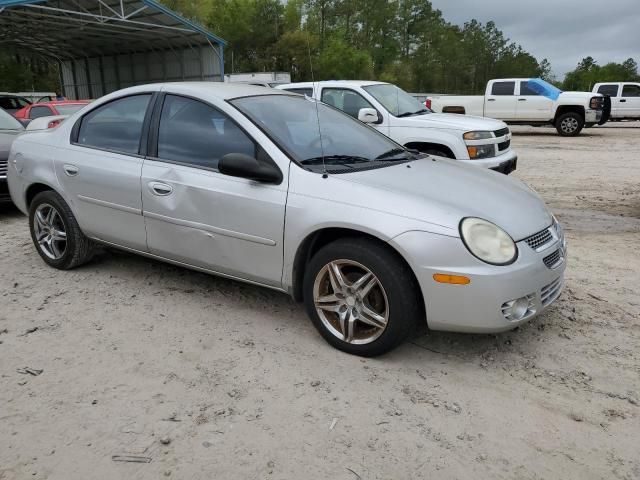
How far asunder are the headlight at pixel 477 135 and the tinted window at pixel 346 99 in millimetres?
1550

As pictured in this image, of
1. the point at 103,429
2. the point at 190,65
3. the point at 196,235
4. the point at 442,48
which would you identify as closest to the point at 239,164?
the point at 196,235

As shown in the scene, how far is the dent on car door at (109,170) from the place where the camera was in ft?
13.1

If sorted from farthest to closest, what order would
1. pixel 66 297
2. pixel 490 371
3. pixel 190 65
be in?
1. pixel 190 65
2. pixel 66 297
3. pixel 490 371

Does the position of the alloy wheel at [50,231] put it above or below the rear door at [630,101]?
below

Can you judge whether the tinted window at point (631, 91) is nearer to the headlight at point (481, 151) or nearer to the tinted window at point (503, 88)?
the tinted window at point (503, 88)

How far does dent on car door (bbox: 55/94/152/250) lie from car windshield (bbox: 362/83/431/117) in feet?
15.0

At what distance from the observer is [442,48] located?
66.0 metres

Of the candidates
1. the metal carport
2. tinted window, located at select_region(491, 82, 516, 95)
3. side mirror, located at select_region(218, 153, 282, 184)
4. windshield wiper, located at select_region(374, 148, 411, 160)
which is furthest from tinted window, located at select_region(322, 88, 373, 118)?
the metal carport

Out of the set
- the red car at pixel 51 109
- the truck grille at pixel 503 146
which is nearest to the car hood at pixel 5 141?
the red car at pixel 51 109

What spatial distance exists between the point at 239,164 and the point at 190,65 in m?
21.8

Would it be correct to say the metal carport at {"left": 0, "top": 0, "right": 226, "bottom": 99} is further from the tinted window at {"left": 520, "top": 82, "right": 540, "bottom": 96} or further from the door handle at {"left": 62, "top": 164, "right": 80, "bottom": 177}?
the door handle at {"left": 62, "top": 164, "right": 80, "bottom": 177}

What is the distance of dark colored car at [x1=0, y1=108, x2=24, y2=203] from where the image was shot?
651 cm

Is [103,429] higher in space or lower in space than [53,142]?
lower

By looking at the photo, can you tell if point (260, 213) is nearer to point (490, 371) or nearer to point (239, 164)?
point (239, 164)
